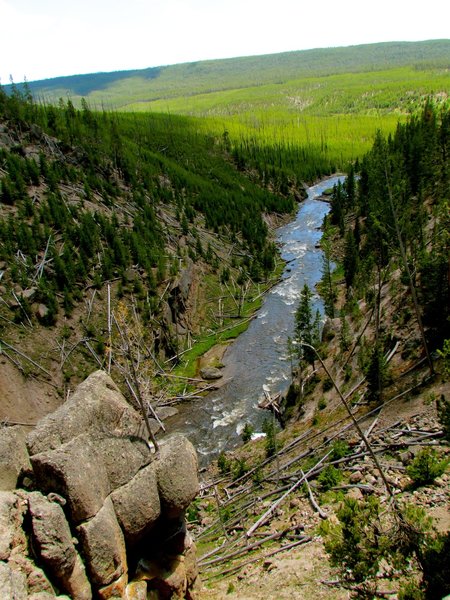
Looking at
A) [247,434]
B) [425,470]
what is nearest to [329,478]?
[425,470]

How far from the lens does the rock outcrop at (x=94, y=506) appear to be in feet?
34.1

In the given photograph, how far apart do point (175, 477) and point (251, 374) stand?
1094 inches

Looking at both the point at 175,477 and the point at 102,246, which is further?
the point at 102,246

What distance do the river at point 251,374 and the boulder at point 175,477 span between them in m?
16.9

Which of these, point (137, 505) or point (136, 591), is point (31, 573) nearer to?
point (137, 505)

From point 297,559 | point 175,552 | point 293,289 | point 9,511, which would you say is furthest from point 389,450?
point 293,289

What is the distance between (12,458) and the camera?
38.8 feet

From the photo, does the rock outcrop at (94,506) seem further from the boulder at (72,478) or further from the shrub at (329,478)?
the shrub at (329,478)

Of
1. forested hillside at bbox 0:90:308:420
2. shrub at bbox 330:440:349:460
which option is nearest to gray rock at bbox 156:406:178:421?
forested hillside at bbox 0:90:308:420

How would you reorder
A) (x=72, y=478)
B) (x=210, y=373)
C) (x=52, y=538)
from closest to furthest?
(x=52, y=538) → (x=72, y=478) → (x=210, y=373)

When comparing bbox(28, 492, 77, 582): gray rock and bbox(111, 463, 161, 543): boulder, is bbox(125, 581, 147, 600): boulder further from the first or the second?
bbox(28, 492, 77, 582): gray rock

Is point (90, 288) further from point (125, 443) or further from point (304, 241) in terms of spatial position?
point (304, 241)

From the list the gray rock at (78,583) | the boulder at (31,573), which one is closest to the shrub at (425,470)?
the gray rock at (78,583)

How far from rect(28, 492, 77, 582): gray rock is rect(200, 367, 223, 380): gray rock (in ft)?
100
